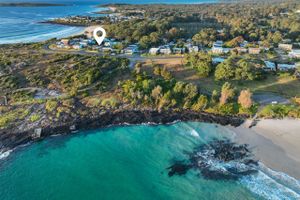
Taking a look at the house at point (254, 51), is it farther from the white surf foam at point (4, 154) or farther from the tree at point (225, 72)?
the white surf foam at point (4, 154)

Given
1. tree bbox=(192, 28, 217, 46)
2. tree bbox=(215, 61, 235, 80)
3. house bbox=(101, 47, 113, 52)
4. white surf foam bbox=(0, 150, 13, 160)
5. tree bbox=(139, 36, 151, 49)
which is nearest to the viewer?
white surf foam bbox=(0, 150, 13, 160)

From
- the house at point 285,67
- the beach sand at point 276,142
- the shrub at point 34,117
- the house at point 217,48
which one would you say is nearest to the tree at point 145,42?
the house at point 217,48

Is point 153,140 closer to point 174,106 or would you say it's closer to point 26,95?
point 174,106

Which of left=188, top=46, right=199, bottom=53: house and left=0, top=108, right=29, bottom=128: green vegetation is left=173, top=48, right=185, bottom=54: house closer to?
left=188, top=46, right=199, bottom=53: house

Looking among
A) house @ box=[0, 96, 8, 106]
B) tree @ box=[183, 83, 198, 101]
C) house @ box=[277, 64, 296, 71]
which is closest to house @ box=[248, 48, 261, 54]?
house @ box=[277, 64, 296, 71]

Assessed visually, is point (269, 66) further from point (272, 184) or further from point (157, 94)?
point (272, 184)

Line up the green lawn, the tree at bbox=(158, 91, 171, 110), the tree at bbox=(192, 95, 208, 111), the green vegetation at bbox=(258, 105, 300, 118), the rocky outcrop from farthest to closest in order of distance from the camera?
the green lawn
the tree at bbox=(158, 91, 171, 110)
the tree at bbox=(192, 95, 208, 111)
the green vegetation at bbox=(258, 105, 300, 118)
the rocky outcrop
